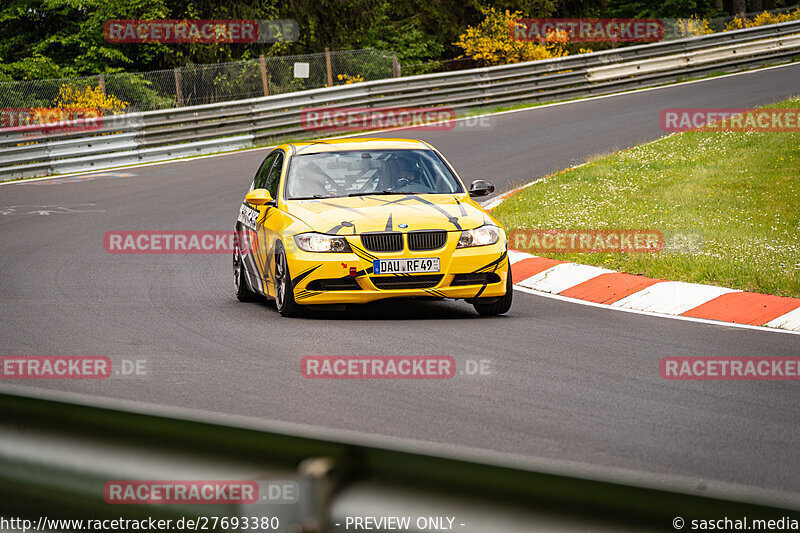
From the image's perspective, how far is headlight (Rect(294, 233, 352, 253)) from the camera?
8.98 metres

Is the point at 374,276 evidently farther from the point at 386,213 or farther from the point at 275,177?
the point at 275,177

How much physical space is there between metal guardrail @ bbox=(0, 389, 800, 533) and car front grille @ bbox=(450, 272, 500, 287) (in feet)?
20.9

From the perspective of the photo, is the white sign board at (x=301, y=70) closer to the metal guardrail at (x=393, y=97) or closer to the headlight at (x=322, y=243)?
the metal guardrail at (x=393, y=97)

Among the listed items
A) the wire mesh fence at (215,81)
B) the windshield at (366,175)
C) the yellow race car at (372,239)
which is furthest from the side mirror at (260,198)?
the wire mesh fence at (215,81)

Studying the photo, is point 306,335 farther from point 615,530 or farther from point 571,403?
point 615,530

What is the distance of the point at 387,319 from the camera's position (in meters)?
9.34

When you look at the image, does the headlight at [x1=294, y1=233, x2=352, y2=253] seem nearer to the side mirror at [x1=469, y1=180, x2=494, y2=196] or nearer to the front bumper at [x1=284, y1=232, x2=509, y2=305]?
the front bumper at [x1=284, y1=232, x2=509, y2=305]

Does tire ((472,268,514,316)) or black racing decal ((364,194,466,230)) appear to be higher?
black racing decal ((364,194,466,230))

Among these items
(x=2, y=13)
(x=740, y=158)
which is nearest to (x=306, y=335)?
(x=740, y=158)

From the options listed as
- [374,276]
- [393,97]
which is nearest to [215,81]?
[393,97]

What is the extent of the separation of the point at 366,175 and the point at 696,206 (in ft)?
18.6

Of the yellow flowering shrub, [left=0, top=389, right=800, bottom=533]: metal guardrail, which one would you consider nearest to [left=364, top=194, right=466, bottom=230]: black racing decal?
[left=0, top=389, right=800, bottom=533]: metal guardrail

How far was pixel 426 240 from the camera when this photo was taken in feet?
29.6

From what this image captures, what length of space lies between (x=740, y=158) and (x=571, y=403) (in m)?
11.9
